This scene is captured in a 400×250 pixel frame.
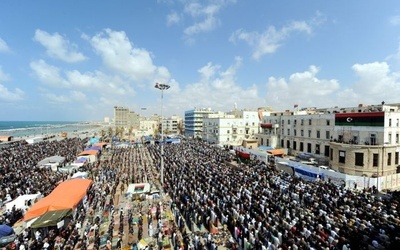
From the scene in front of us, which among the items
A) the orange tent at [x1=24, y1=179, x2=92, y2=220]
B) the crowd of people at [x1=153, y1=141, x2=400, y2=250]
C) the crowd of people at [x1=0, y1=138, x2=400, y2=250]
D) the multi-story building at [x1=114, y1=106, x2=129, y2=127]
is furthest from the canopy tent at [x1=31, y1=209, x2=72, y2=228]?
the multi-story building at [x1=114, y1=106, x2=129, y2=127]

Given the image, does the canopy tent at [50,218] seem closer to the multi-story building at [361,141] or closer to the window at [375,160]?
the multi-story building at [361,141]

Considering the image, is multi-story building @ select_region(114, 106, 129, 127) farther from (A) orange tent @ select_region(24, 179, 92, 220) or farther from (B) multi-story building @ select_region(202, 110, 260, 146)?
(A) orange tent @ select_region(24, 179, 92, 220)

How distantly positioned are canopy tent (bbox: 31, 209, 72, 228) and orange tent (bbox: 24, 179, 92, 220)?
46 centimetres

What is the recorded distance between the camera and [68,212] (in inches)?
607

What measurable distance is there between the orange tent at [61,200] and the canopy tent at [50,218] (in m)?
0.46

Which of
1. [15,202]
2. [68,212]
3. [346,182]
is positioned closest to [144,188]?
[68,212]

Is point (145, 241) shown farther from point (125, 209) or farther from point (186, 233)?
point (125, 209)

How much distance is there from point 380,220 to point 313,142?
25558 millimetres

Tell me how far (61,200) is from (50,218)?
2.36 metres

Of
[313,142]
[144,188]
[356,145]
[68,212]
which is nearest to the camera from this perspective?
[68,212]

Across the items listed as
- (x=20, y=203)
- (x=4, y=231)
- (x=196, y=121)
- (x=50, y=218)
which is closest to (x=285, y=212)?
(x=50, y=218)

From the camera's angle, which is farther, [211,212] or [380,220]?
[211,212]

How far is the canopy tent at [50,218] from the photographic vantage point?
44.9ft


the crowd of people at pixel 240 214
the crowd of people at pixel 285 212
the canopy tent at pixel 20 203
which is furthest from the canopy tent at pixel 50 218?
the crowd of people at pixel 285 212
